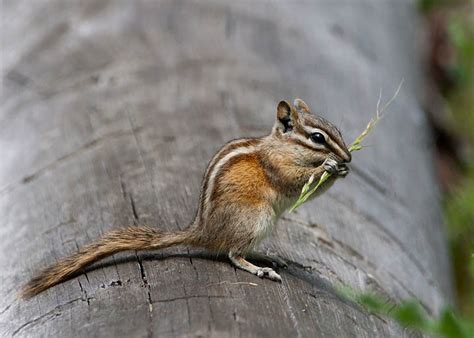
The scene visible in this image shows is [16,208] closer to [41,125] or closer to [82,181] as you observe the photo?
[82,181]

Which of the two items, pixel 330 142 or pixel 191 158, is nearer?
pixel 330 142

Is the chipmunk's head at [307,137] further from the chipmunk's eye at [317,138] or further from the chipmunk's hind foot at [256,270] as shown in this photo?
the chipmunk's hind foot at [256,270]

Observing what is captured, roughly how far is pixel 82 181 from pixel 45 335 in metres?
1.24

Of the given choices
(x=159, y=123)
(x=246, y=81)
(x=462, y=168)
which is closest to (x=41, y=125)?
(x=159, y=123)

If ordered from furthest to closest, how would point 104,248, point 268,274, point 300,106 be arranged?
1. point 300,106
2. point 104,248
3. point 268,274

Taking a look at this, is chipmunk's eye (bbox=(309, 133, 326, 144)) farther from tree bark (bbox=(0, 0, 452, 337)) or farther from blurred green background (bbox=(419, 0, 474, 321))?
blurred green background (bbox=(419, 0, 474, 321))

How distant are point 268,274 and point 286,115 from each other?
35.0 inches

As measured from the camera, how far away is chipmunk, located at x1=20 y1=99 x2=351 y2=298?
10.8 ft

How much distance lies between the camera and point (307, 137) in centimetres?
378

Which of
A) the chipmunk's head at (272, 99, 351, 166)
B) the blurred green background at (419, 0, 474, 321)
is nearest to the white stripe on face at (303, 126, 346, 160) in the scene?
the chipmunk's head at (272, 99, 351, 166)

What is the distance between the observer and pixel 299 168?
12.5ft

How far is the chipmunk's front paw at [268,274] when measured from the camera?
3.13m

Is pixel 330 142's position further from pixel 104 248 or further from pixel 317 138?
pixel 104 248

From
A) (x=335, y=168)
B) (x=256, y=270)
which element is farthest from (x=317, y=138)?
(x=256, y=270)
